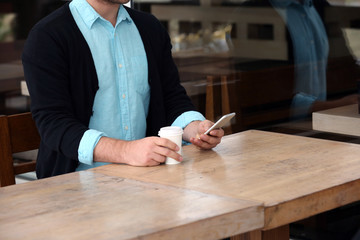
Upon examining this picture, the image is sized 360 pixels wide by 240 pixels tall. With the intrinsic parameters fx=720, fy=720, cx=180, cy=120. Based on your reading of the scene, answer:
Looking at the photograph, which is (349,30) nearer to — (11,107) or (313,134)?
(313,134)

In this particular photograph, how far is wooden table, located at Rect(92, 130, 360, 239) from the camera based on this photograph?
1787 mm

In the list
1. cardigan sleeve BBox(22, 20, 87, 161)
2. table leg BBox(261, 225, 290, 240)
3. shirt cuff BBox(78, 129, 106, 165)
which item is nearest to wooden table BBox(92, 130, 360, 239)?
table leg BBox(261, 225, 290, 240)

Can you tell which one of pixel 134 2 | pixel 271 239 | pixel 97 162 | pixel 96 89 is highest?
pixel 134 2

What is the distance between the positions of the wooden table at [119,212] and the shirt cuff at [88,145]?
32cm

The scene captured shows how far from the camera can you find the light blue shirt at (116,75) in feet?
8.21

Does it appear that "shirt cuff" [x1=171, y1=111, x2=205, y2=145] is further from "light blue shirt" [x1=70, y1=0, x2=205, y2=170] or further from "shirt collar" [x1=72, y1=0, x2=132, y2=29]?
"shirt collar" [x1=72, y1=0, x2=132, y2=29]

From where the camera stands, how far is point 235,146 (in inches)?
93.0

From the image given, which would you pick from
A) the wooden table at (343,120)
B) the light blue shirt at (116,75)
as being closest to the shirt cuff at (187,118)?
the light blue shirt at (116,75)

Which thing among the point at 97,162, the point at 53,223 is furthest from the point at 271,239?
the point at 53,223

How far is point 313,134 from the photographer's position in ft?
10.3

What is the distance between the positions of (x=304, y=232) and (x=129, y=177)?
1687mm

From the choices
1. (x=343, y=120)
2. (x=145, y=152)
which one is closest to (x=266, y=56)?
(x=343, y=120)

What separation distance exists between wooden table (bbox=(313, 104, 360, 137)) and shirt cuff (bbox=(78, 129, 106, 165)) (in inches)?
43.7

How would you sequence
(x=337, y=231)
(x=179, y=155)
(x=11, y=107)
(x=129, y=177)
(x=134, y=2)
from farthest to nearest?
(x=11, y=107) < (x=134, y=2) < (x=337, y=231) < (x=179, y=155) < (x=129, y=177)
